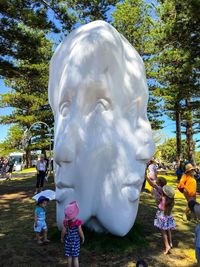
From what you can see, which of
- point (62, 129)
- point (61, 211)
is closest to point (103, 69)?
point (62, 129)

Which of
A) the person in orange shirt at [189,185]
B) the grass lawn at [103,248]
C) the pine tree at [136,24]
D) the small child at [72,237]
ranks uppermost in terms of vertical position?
the pine tree at [136,24]

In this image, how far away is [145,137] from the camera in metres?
6.93

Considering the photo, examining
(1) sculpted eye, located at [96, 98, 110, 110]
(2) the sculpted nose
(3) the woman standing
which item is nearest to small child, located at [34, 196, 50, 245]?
(2) the sculpted nose

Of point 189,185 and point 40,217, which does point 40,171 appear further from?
point 189,185

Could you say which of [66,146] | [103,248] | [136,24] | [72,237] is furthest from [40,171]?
[136,24]

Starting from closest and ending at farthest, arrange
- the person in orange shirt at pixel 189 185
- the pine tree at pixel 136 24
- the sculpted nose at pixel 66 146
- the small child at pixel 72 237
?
the small child at pixel 72 237 < the sculpted nose at pixel 66 146 < the person in orange shirt at pixel 189 185 < the pine tree at pixel 136 24

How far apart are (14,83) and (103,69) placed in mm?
31575

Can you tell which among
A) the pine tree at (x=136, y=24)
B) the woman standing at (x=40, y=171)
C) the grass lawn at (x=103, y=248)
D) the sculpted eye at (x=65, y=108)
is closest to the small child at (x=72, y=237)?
the grass lawn at (x=103, y=248)

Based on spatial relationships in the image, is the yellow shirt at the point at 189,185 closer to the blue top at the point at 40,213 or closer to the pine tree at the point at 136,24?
the blue top at the point at 40,213

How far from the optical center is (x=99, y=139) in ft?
21.7

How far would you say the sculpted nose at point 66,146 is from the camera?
6453mm

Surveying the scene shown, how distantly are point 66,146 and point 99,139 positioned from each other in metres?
0.67

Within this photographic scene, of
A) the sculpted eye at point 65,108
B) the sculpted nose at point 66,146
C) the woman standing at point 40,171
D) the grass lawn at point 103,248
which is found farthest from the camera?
the woman standing at point 40,171

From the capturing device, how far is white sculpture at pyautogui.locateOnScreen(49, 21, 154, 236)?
6.51 metres
